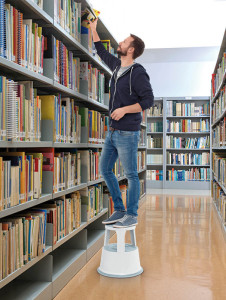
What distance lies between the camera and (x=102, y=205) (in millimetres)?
3301

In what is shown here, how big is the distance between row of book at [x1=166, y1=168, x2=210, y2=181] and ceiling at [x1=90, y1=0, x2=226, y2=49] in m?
2.65

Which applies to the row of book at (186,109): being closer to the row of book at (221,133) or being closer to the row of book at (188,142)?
the row of book at (188,142)

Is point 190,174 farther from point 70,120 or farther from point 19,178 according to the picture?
point 19,178

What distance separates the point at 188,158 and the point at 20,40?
6437 mm

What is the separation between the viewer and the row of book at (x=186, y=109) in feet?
25.5

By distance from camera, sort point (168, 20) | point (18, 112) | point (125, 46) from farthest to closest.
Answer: point (168, 20) → point (125, 46) → point (18, 112)

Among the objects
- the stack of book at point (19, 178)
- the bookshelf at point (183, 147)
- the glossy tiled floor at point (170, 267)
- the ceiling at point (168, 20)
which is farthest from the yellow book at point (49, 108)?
the bookshelf at point (183, 147)

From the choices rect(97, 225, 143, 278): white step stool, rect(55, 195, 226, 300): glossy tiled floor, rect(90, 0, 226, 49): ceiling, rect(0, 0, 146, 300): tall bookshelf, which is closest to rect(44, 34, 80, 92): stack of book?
rect(0, 0, 146, 300): tall bookshelf

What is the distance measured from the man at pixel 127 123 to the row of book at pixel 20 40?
709 millimetres

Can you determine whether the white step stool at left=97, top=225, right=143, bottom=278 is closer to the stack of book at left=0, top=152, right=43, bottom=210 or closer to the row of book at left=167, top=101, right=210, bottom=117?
the stack of book at left=0, top=152, right=43, bottom=210

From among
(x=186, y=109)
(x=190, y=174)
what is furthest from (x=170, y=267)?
(x=186, y=109)

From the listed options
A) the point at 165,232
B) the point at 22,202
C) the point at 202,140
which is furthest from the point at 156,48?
the point at 22,202

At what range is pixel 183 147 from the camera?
7.83 meters

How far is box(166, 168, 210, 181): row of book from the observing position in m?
7.63
